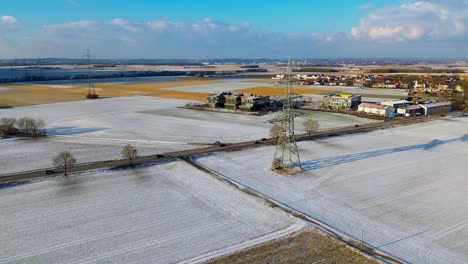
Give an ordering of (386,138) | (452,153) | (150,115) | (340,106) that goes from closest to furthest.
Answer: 1. (452,153)
2. (386,138)
3. (150,115)
4. (340,106)

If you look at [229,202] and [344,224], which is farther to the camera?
[229,202]

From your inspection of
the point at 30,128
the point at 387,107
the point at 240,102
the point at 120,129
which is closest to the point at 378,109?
the point at 387,107

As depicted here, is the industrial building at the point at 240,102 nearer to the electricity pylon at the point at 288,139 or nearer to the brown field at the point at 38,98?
the electricity pylon at the point at 288,139

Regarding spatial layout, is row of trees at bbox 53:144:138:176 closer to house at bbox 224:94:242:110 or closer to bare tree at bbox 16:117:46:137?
bare tree at bbox 16:117:46:137

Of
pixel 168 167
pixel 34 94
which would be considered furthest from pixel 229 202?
pixel 34 94

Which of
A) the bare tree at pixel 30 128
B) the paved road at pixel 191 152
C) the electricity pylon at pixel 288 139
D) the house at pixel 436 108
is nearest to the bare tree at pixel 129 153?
the paved road at pixel 191 152

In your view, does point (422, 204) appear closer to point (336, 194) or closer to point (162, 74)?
point (336, 194)

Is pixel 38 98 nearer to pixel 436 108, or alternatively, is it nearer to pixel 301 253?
pixel 301 253
